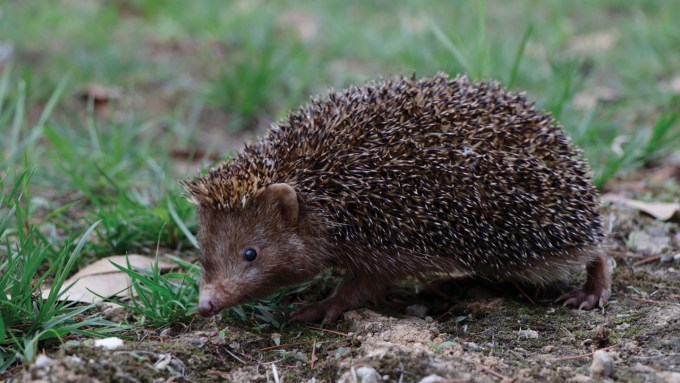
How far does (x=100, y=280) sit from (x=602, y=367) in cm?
325

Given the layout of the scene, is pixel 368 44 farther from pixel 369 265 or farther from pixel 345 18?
pixel 369 265

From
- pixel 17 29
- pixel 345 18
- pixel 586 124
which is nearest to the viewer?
pixel 586 124

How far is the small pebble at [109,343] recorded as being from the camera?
393 centimetres

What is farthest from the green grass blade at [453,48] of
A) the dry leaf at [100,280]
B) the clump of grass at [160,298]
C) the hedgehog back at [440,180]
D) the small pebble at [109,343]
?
the small pebble at [109,343]

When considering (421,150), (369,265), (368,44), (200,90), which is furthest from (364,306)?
(368,44)

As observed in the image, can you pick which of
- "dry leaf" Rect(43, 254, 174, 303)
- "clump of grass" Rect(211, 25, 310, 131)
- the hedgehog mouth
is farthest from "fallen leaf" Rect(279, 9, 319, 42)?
the hedgehog mouth

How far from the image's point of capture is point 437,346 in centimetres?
410

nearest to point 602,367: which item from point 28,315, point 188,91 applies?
point 28,315

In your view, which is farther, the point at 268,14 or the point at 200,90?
the point at 268,14

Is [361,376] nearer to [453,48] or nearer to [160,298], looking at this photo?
[160,298]

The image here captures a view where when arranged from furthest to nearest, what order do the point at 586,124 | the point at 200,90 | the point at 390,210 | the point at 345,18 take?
the point at 345,18 < the point at 200,90 < the point at 586,124 < the point at 390,210

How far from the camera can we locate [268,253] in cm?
479

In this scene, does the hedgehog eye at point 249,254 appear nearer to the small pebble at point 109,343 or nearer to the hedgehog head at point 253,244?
the hedgehog head at point 253,244

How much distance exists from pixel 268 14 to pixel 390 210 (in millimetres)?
8332
